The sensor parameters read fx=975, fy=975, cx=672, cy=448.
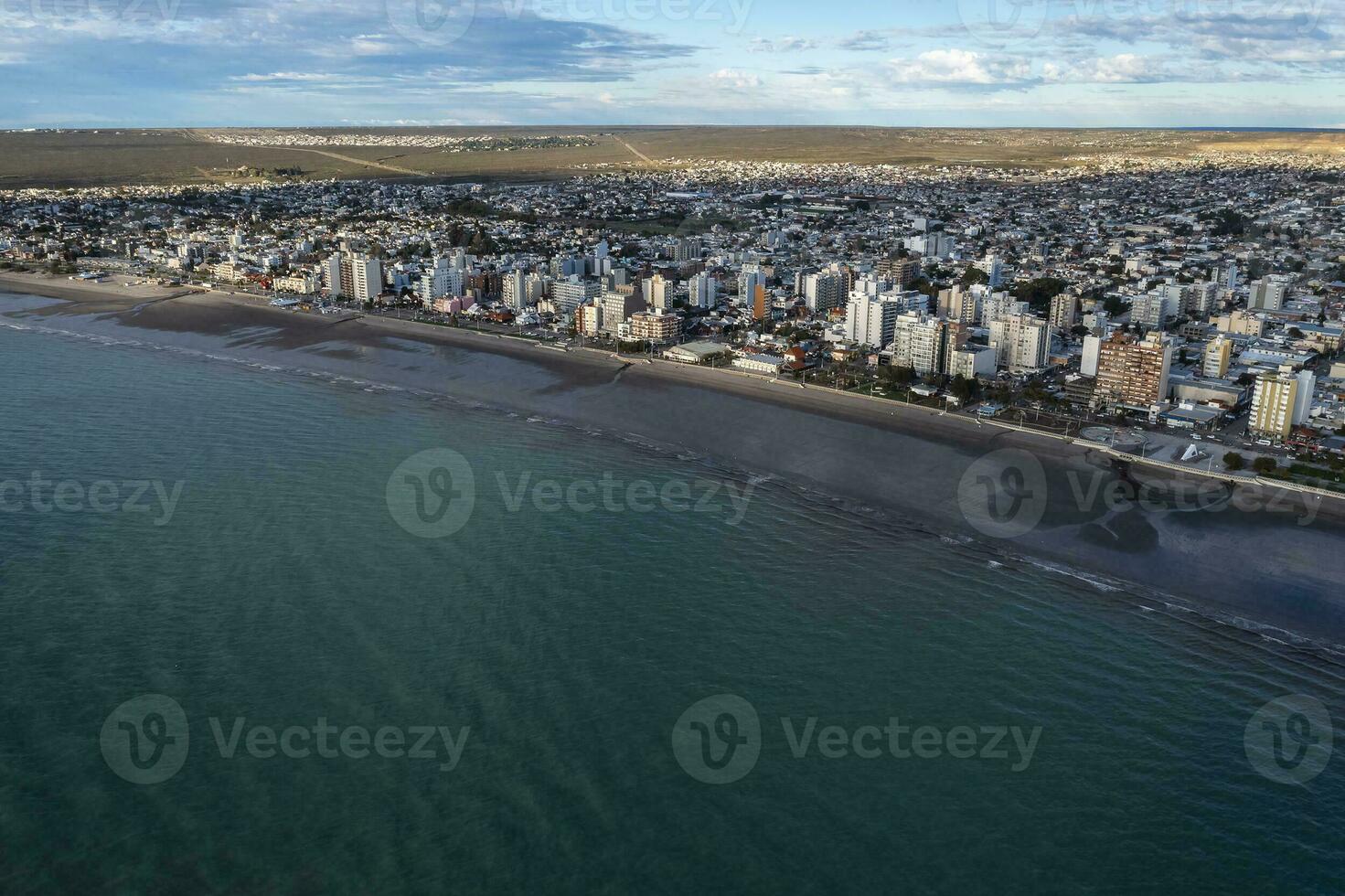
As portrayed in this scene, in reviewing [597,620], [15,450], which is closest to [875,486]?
[597,620]

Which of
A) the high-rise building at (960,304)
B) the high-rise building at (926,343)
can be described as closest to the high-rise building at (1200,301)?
the high-rise building at (960,304)

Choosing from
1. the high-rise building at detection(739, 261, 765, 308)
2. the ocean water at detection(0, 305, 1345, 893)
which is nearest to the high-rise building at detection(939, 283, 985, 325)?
the high-rise building at detection(739, 261, 765, 308)

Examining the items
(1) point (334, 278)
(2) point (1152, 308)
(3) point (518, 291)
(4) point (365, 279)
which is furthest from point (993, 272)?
(1) point (334, 278)

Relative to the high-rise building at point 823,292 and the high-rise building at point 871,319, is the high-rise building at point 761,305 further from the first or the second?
the high-rise building at point 871,319

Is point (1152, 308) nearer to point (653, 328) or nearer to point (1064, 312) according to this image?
point (1064, 312)

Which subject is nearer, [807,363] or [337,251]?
[807,363]

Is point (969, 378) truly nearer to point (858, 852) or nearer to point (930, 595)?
point (930, 595)
